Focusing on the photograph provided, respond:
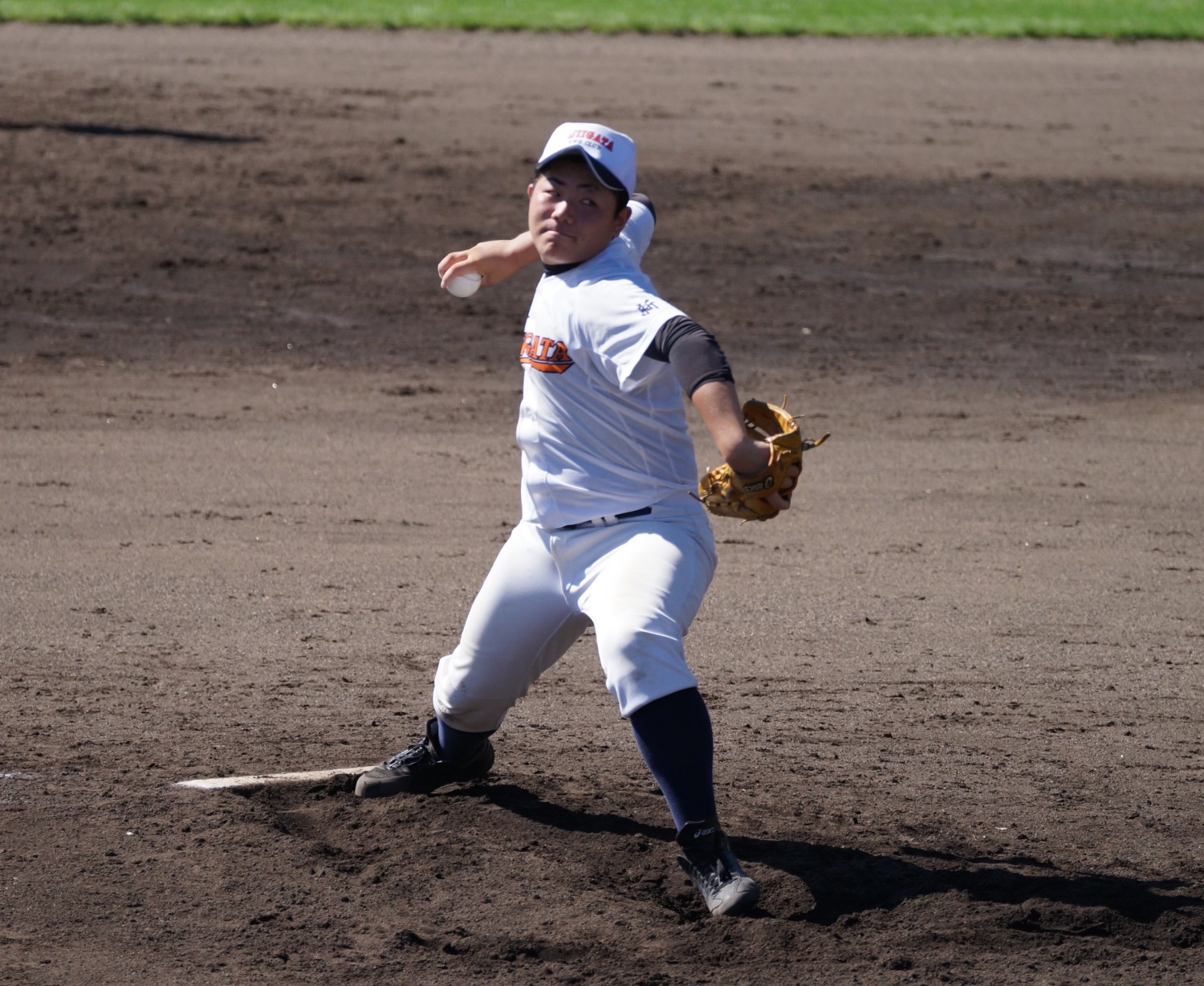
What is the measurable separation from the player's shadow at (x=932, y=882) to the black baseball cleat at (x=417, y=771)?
271mm

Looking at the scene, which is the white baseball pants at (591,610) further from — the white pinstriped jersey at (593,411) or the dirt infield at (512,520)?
the dirt infield at (512,520)

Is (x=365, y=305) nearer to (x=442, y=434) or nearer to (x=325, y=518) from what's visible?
(x=442, y=434)

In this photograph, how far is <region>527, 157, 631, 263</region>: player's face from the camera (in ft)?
12.5

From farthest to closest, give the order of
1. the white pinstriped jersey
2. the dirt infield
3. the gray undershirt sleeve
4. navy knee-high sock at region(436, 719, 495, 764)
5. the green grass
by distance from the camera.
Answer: the green grass < navy knee-high sock at region(436, 719, 495, 764) < the dirt infield < the white pinstriped jersey < the gray undershirt sleeve

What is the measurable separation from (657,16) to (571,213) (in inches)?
738

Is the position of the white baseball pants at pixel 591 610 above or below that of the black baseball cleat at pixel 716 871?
above

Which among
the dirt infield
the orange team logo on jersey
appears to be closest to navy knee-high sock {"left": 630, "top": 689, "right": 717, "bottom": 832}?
the dirt infield

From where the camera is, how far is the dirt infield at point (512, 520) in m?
3.83

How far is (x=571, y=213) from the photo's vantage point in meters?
3.84

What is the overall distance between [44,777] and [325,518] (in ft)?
9.38

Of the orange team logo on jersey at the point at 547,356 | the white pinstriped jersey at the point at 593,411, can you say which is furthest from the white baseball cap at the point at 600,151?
the orange team logo on jersey at the point at 547,356

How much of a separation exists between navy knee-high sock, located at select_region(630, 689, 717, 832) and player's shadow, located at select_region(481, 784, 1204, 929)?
0.40m

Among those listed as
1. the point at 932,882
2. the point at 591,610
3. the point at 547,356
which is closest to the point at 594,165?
the point at 547,356

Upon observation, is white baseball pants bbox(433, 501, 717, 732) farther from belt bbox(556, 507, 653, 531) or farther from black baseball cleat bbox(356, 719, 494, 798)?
black baseball cleat bbox(356, 719, 494, 798)
